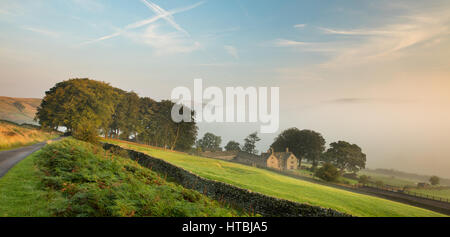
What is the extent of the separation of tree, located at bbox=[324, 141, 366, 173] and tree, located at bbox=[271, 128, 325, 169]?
17.9ft

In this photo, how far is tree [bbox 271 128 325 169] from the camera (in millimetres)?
71625

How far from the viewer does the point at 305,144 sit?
2879 inches

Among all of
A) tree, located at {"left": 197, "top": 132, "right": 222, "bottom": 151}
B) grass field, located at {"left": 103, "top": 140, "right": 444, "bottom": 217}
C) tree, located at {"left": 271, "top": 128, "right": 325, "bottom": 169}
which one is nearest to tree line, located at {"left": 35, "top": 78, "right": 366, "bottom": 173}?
tree, located at {"left": 271, "top": 128, "right": 325, "bottom": 169}

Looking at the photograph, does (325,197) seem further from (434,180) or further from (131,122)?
(434,180)

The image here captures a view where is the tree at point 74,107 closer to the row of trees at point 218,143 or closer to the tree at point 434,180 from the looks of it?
the row of trees at point 218,143

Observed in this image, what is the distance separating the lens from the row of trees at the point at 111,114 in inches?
1625

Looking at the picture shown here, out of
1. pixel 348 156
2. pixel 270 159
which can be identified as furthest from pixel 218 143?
pixel 348 156

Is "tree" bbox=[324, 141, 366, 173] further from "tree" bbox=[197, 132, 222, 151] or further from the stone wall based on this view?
the stone wall

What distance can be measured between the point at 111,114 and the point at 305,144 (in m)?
62.1

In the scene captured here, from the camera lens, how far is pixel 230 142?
309 feet
